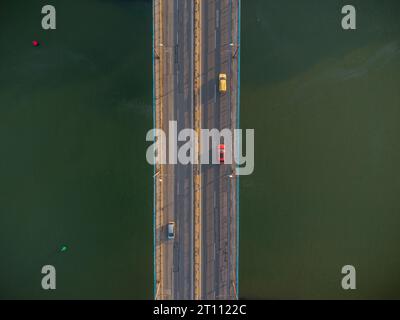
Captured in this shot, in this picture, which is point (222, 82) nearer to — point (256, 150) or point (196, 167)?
point (256, 150)

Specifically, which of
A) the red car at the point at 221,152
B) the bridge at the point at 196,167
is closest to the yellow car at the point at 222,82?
the bridge at the point at 196,167

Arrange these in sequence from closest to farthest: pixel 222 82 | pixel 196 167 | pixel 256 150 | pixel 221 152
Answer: pixel 222 82 < pixel 221 152 < pixel 196 167 < pixel 256 150

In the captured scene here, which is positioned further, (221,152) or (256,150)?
(256,150)

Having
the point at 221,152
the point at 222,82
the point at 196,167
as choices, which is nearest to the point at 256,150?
the point at 221,152

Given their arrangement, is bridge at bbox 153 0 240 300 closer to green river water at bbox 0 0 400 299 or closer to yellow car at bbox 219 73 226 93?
yellow car at bbox 219 73 226 93

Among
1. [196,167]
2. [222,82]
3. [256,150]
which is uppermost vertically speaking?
[222,82]

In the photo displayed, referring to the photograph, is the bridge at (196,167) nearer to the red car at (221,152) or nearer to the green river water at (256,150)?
the red car at (221,152)

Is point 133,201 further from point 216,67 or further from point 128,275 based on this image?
point 216,67

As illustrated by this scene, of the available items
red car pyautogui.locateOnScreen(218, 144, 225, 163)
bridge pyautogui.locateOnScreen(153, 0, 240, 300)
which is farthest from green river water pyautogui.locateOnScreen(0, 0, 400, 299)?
red car pyautogui.locateOnScreen(218, 144, 225, 163)
